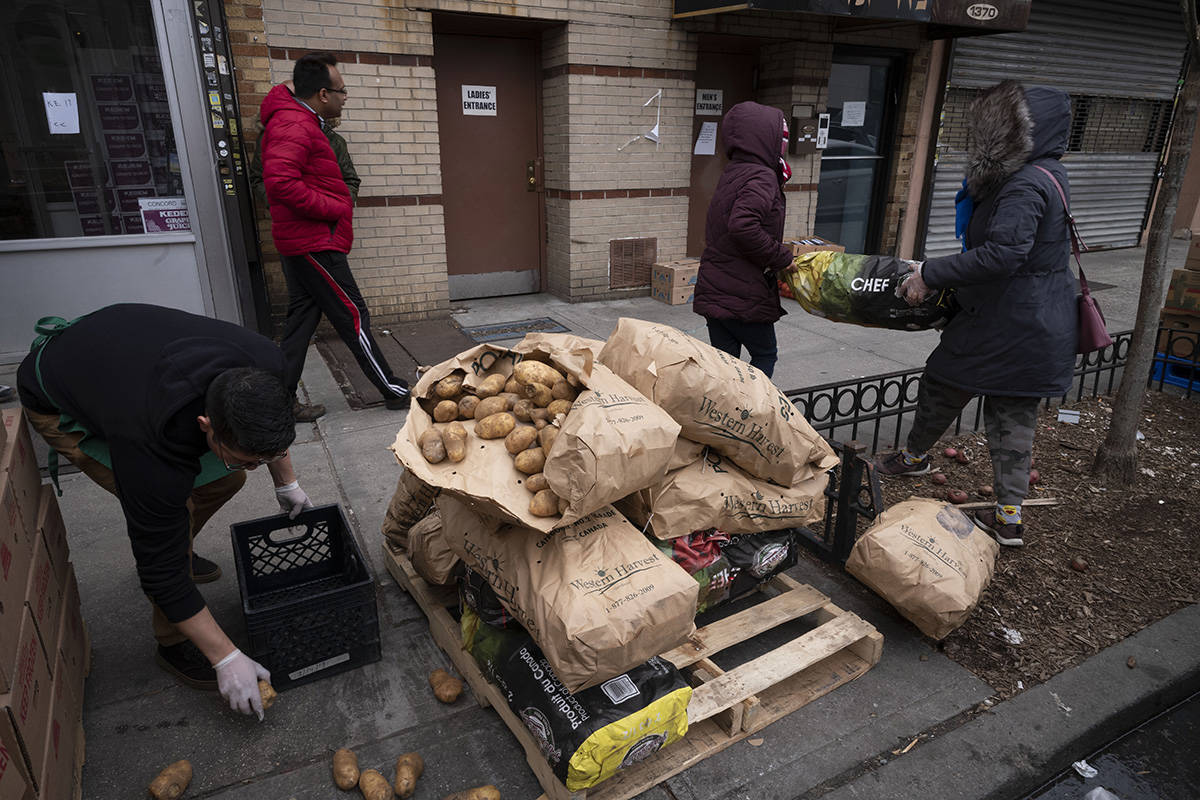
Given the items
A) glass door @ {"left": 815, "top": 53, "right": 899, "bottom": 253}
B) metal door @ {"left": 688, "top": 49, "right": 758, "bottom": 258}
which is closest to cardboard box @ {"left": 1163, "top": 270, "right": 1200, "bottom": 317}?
glass door @ {"left": 815, "top": 53, "right": 899, "bottom": 253}

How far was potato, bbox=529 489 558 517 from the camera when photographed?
84.2 inches

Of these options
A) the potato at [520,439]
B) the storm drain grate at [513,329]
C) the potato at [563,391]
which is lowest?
the storm drain grate at [513,329]

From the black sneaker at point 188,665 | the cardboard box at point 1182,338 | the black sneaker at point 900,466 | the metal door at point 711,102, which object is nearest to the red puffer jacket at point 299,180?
the black sneaker at point 188,665

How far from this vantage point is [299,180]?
169 inches

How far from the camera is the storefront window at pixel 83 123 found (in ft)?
17.1

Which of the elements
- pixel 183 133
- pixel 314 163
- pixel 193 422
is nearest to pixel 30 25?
pixel 183 133

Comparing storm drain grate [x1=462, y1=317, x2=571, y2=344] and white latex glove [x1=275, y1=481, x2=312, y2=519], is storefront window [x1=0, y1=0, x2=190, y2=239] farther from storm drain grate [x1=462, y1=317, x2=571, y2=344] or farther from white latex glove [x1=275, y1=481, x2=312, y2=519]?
white latex glove [x1=275, y1=481, x2=312, y2=519]

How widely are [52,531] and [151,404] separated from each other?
100 centimetres

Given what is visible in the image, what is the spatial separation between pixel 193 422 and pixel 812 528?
2.91 m

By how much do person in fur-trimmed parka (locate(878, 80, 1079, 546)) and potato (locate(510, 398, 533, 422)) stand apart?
6.75ft

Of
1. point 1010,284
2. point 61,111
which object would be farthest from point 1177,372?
point 61,111

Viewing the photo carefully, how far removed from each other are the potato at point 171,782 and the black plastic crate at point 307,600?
15.0 inches

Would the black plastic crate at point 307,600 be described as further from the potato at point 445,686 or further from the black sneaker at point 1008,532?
the black sneaker at point 1008,532

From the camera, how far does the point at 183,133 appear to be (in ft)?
18.5
